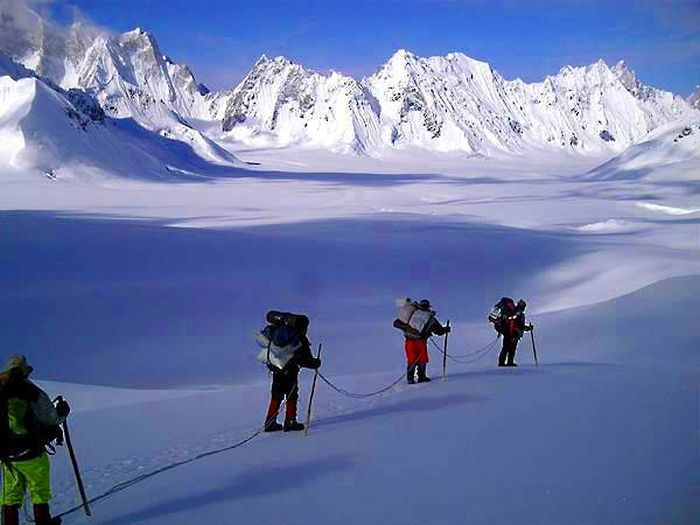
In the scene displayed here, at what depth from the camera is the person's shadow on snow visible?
501 cm

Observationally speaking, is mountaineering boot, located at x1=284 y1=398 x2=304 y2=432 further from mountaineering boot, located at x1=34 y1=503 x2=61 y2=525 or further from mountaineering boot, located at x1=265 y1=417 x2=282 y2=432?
mountaineering boot, located at x1=34 y1=503 x2=61 y2=525

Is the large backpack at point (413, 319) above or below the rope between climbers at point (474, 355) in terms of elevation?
above

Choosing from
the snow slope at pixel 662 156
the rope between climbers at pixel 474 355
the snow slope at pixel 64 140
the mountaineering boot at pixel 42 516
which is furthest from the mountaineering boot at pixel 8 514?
the snow slope at pixel 662 156

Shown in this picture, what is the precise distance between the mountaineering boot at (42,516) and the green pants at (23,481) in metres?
0.04

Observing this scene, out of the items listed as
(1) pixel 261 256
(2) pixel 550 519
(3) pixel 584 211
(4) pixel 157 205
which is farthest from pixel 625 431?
(3) pixel 584 211

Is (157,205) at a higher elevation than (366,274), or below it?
higher

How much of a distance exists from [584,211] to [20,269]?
53493 millimetres

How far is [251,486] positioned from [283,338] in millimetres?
1776

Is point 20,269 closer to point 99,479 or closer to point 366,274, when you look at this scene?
point 366,274

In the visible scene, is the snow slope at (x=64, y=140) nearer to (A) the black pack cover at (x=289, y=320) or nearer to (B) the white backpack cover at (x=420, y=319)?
(B) the white backpack cover at (x=420, y=319)

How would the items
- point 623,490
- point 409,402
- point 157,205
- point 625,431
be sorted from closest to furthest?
point 623,490, point 625,431, point 409,402, point 157,205

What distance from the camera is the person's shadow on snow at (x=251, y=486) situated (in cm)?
501

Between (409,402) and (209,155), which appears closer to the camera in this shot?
(409,402)

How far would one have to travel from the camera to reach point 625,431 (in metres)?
6.26
